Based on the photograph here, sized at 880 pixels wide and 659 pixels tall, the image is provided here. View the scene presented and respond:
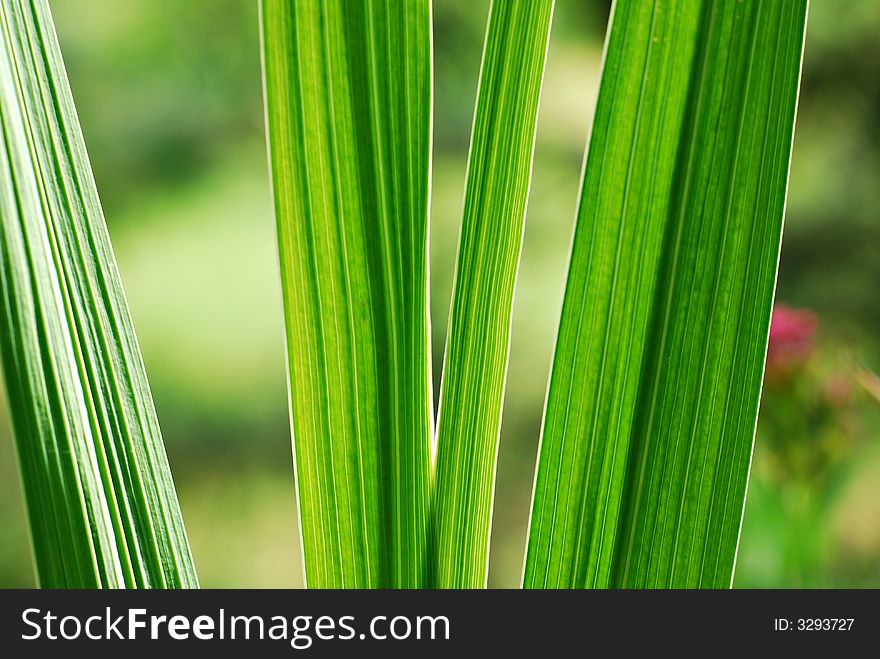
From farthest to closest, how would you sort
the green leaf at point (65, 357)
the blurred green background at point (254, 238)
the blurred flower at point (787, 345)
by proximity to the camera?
the blurred green background at point (254, 238) → the blurred flower at point (787, 345) → the green leaf at point (65, 357)

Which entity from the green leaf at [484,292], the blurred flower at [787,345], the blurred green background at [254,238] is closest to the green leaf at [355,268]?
the green leaf at [484,292]

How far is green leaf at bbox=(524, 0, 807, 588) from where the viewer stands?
14 centimetres

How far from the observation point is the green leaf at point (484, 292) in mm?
156

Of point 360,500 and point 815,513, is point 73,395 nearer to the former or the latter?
point 360,500

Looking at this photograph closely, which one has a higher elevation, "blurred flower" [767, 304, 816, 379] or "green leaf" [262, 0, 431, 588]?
"green leaf" [262, 0, 431, 588]

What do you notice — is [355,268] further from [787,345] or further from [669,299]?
[787,345]

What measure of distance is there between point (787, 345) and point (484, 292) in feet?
1.76

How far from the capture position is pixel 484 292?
6.4 inches

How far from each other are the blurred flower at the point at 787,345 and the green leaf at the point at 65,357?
54 cm

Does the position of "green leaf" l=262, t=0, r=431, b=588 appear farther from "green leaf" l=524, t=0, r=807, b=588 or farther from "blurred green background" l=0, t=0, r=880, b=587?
"blurred green background" l=0, t=0, r=880, b=587

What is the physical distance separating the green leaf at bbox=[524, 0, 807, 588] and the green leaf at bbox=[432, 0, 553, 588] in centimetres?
2

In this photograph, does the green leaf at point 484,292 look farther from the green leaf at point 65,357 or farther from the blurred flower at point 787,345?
the blurred flower at point 787,345

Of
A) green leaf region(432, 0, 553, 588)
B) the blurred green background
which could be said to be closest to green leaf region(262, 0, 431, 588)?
green leaf region(432, 0, 553, 588)
